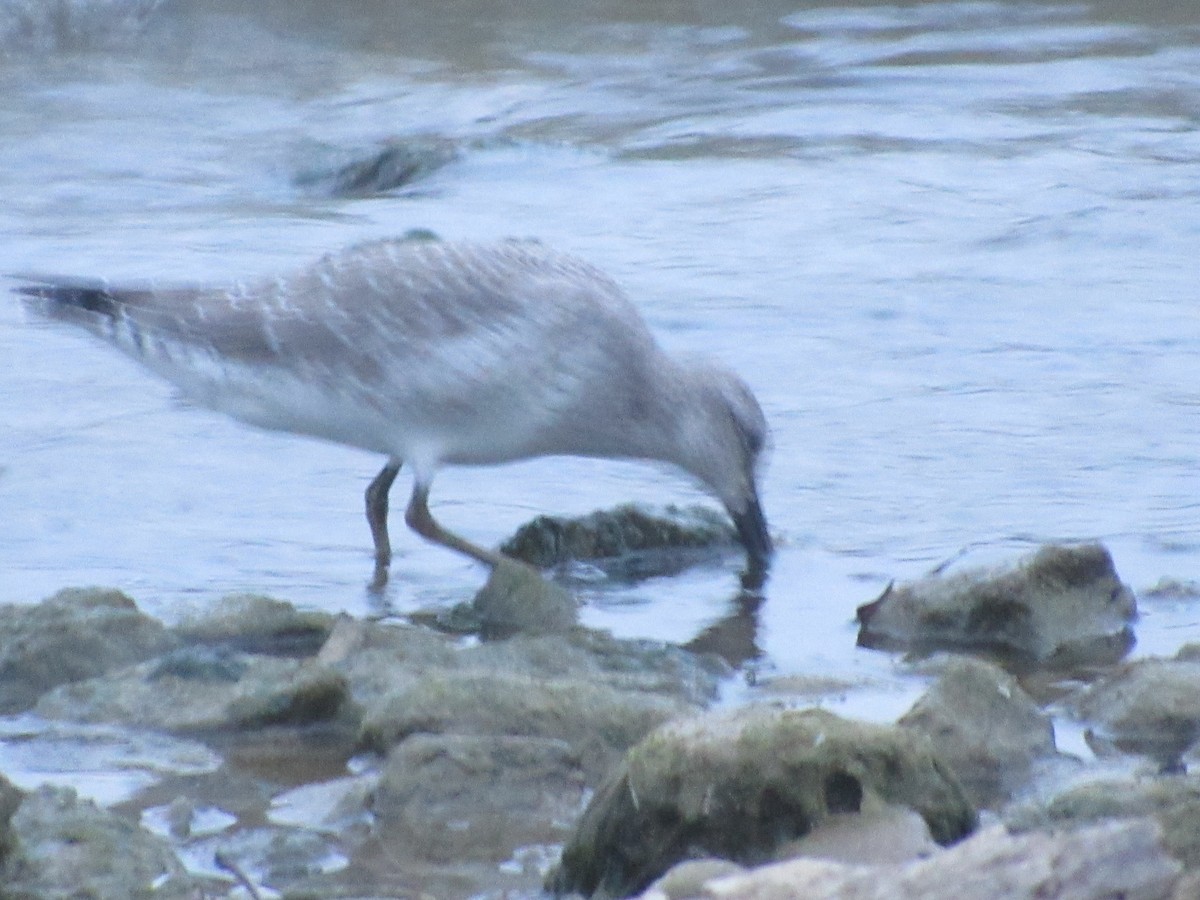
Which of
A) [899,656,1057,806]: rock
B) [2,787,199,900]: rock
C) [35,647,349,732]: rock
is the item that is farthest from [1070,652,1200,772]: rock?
[2,787,199,900]: rock

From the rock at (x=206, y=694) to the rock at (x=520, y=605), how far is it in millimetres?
797

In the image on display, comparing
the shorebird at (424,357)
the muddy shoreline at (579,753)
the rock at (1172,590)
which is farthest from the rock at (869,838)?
the shorebird at (424,357)

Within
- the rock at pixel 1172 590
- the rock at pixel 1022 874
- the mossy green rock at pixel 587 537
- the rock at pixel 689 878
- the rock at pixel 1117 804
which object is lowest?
the rock at pixel 1172 590

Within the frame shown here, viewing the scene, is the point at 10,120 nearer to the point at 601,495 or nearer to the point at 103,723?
the point at 601,495

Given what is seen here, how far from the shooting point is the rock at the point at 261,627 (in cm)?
507

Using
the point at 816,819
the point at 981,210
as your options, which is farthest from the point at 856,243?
the point at 816,819

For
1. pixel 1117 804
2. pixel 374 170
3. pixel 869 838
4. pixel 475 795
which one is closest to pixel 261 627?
pixel 475 795

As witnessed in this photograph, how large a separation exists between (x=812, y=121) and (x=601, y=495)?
6104mm

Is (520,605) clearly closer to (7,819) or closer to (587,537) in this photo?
(587,537)

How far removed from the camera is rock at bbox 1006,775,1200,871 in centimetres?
336

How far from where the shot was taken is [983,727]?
165 inches

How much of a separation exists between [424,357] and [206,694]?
1420 millimetres

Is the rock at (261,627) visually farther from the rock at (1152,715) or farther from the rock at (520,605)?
the rock at (1152,715)

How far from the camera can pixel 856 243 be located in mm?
9625
